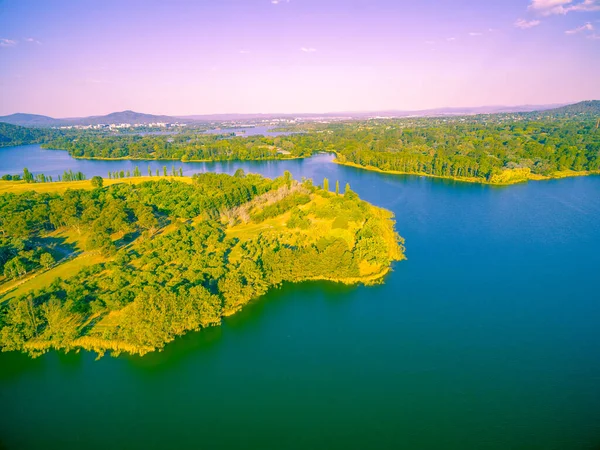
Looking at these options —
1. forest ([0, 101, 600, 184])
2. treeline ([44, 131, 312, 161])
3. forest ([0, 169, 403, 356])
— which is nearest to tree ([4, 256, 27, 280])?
forest ([0, 169, 403, 356])

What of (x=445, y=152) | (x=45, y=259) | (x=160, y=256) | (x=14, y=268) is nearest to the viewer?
(x=14, y=268)

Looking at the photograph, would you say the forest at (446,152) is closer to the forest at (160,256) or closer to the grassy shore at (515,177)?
the grassy shore at (515,177)
